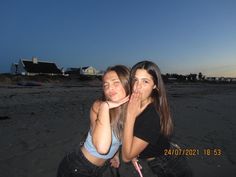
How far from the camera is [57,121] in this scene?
9.42m

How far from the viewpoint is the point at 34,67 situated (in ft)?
197

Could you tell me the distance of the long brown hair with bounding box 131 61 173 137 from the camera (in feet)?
8.23

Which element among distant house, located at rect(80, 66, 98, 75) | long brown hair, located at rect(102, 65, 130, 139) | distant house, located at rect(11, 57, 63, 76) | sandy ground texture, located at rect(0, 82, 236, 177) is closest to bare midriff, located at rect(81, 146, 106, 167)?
long brown hair, located at rect(102, 65, 130, 139)

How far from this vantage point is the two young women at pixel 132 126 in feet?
7.62

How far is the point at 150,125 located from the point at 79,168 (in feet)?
2.61

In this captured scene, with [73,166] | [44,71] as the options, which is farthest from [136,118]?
[44,71]

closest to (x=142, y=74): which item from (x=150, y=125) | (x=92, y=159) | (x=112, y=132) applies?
(x=150, y=125)

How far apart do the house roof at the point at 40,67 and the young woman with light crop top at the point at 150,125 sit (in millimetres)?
58938

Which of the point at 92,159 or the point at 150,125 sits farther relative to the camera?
the point at 92,159

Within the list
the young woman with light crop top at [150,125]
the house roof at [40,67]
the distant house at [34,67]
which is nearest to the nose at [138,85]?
the young woman with light crop top at [150,125]

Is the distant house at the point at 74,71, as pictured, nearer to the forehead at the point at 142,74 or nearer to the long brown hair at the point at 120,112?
the long brown hair at the point at 120,112

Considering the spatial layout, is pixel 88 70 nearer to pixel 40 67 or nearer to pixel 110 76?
pixel 40 67

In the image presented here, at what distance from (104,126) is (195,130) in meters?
7.05

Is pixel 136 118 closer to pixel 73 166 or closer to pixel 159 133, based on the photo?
pixel 159 133
